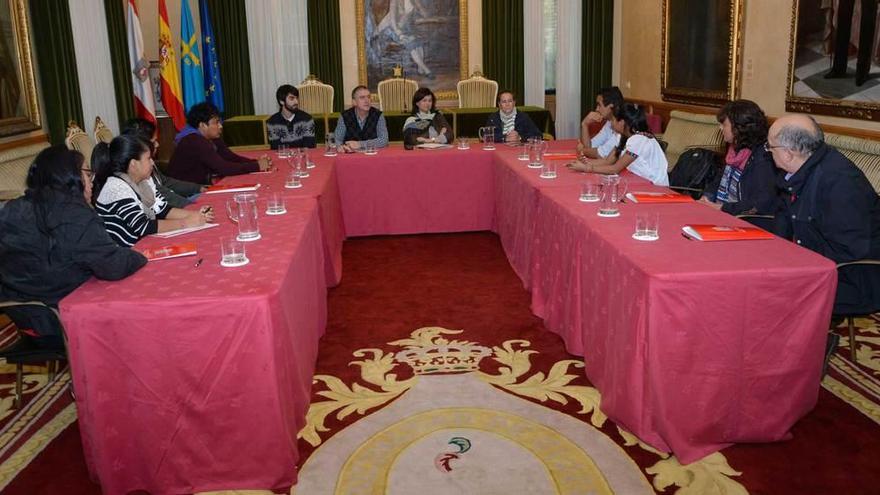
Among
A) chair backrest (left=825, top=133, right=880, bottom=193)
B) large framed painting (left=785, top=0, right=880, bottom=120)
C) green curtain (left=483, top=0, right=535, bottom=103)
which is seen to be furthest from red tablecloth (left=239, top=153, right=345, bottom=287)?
green curtain (left=483, top=0, right=535, bottom=103)

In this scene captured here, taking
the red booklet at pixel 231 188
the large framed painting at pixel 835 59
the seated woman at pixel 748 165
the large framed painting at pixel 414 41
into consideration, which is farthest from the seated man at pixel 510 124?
the large framed painting at pixel 414 41

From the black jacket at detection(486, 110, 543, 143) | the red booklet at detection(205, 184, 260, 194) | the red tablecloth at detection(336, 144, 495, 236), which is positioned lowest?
the red tablecloth at detection(336, 144, 495, 236)

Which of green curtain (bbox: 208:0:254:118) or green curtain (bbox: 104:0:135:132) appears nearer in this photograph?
green curtain (bbox: 104:0:135:132)

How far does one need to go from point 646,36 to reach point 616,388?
23.4 ft

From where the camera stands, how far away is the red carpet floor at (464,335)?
2586 millimetres

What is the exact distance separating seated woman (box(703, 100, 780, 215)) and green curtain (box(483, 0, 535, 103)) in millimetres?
6945

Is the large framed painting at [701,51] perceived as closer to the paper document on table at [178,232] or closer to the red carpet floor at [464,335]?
the red carpet floor at [464,335]

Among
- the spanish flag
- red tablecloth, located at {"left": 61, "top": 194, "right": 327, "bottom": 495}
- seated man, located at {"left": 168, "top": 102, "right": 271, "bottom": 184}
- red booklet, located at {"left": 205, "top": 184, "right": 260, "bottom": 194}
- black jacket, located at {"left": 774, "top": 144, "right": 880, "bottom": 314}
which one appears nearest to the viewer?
red tablecloth, located at {"left": 61, "top": 194, "right": 327, "bottom": 495}

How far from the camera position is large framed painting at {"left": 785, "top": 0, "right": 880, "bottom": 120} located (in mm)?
4914

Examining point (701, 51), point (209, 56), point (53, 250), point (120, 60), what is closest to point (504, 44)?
point (701, 51)

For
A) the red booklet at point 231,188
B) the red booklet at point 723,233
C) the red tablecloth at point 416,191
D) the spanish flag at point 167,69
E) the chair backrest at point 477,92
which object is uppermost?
the spanish flag at point 167,69

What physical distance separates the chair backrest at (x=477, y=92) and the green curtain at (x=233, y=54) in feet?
10.4

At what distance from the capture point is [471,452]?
2738mm

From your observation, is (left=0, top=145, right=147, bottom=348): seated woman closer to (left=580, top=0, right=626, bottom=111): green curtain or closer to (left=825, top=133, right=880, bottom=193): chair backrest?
(left=825, top=133, right=880, bottom=193): chair backrest
